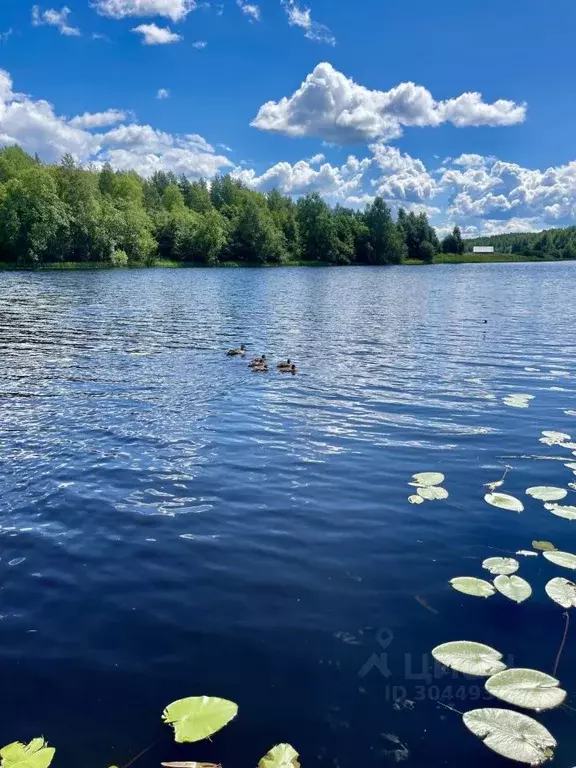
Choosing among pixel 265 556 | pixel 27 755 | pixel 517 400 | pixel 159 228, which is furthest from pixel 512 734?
pixel 159 228

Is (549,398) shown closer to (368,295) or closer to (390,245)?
(368,295)

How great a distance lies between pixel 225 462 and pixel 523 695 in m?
7.79

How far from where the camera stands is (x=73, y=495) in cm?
1054

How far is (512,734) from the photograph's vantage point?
197 inches

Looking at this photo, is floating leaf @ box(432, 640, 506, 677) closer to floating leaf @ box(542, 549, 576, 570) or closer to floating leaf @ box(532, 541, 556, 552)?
floating leaf @ box(542, 549, 576, 570)

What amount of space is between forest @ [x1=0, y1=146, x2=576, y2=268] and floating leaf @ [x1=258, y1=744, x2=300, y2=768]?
122m

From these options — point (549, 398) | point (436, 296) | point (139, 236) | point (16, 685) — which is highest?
point (139, 236)

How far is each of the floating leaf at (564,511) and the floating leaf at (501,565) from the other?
6.39 ft

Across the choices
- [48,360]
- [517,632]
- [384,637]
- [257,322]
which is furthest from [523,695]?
[257,322]

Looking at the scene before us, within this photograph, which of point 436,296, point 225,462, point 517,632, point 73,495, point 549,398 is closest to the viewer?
point 517,632

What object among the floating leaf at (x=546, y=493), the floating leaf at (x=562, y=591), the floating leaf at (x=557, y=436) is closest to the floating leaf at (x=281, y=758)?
the floating leaf at (x=562, y=591)

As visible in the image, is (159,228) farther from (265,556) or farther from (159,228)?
(265,556)

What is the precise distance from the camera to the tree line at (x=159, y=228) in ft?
378

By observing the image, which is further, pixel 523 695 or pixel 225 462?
pixel 225 462
